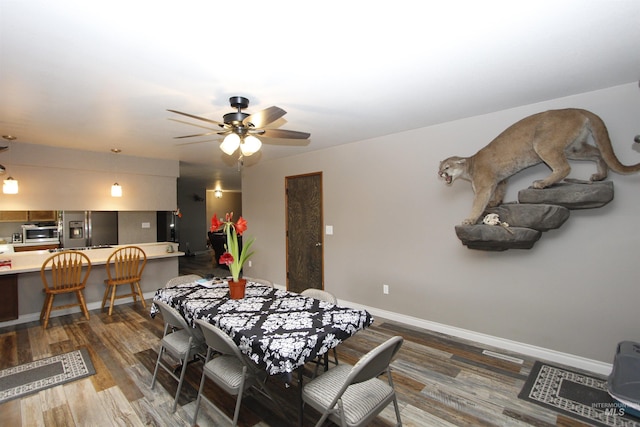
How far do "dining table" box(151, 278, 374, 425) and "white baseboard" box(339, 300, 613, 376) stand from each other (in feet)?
5.81

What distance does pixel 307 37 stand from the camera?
1770 mm

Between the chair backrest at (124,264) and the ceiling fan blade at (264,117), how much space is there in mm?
3341

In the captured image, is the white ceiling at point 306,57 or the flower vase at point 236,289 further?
the flower vase at point 236,289

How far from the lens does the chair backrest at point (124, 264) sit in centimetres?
448

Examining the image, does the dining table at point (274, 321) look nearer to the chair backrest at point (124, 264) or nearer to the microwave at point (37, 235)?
the chair backrest at point (124, 264)

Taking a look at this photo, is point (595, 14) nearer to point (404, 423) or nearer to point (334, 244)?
point (404, 423)

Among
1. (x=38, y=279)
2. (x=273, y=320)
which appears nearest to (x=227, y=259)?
(x=273, y=320)

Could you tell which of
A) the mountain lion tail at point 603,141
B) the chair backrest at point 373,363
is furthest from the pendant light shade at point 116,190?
the mountain lion tail at point 603,141

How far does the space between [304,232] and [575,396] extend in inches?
146

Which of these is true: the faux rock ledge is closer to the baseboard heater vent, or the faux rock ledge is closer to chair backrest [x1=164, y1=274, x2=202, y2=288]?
the baseboard heater vent

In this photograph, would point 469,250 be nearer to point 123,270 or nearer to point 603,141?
point 603,141

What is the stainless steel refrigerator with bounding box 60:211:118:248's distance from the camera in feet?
16.5

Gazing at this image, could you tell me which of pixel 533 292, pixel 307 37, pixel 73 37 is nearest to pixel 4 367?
pixel 73 37

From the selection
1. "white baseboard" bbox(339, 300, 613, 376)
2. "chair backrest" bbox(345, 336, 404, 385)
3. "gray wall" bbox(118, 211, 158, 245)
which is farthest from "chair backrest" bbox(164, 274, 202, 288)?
"gray wall" bbox(118, 211, 158, 245)
